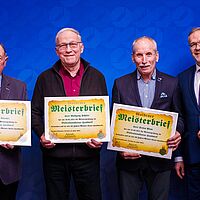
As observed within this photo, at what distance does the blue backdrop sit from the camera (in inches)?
117

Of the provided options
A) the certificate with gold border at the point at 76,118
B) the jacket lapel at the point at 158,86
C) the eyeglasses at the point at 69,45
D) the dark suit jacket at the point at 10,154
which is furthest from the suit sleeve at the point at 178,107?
the dark suit jacket at the point at 10,154

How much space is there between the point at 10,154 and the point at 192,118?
117 cm

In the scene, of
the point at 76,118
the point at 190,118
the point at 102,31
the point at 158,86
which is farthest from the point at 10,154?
the point at 102,31

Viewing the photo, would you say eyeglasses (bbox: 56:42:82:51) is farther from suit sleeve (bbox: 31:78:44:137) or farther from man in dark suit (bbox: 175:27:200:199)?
man in dark suit (bbox: 175:27:200:199)

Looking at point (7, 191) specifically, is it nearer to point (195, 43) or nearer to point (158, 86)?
point (158, 86)

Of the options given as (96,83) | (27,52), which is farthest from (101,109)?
(27,52)

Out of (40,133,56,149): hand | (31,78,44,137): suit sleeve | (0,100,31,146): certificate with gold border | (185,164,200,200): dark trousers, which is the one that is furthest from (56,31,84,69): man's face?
(185,164,200,200): dark trousers

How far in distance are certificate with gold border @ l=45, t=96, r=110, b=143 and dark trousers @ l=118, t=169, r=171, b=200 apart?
0.99 ft

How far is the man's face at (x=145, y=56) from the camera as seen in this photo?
222 cm

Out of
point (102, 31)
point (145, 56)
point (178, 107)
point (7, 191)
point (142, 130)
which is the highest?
point (102, 31)

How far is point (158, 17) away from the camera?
2.97 m

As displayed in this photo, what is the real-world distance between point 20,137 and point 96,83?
0.57 m

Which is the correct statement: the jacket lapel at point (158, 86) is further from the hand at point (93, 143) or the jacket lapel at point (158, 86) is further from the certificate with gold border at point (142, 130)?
the hand at point (93, 143)

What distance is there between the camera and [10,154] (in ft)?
7.44
